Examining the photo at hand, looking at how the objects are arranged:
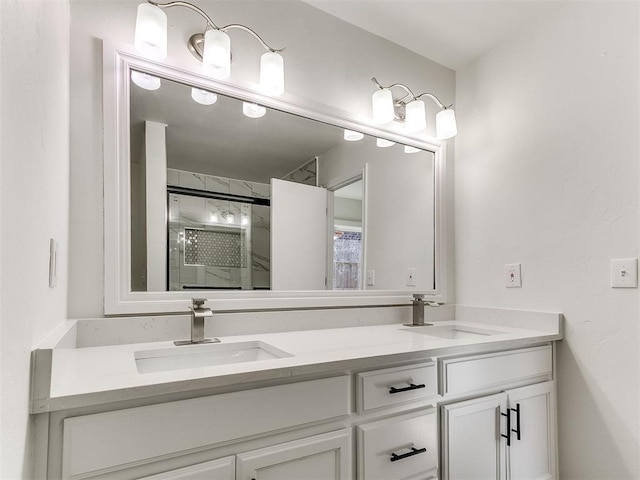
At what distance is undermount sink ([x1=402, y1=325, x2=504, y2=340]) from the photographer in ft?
5.42

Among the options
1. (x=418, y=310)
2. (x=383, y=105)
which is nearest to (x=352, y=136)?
(x=383, y=105)

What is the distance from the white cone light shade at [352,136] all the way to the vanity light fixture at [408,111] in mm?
104

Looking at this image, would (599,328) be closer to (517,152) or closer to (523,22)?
(517,152)

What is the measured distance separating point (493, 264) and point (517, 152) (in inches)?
21.7

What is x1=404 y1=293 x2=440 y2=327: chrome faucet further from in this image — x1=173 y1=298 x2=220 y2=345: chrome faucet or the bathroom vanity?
x1=173 y1=298 x2=220 y2=345: chrome faucet

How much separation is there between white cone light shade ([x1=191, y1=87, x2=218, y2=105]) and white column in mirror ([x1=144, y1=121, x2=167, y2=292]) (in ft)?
0.54

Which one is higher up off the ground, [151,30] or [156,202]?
[151,30]

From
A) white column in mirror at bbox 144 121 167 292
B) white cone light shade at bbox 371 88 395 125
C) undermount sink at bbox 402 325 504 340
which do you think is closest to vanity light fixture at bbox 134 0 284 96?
white column in mirror at bbox 144 121 167 292

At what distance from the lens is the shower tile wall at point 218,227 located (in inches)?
52.9

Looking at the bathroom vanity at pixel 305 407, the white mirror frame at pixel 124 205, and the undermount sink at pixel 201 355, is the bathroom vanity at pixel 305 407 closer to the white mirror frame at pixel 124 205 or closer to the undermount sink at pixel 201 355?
the undermount sink at pixel 201 355

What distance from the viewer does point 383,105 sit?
1729 mm

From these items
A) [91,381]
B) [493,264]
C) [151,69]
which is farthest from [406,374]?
[151,69]

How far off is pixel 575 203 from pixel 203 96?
1553 millimetres

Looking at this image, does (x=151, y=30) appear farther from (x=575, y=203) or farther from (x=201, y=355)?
(x=575, y=203)
